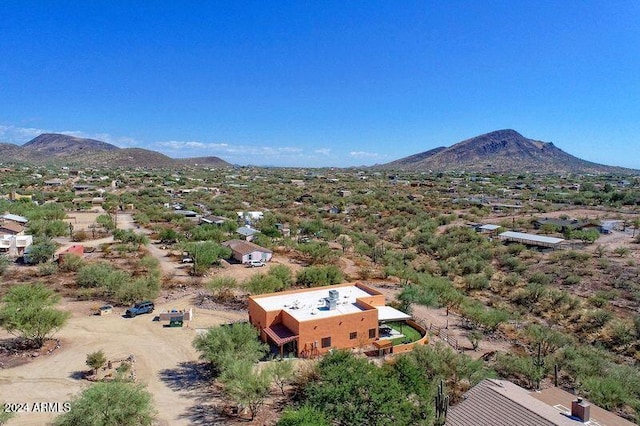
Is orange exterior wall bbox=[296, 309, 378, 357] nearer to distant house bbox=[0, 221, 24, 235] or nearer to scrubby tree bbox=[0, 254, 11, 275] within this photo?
scrubby tree bbox=[0, 254, 11, 275]

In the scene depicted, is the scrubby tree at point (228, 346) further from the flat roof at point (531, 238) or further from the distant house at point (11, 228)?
the flat roof at point (531, 238)

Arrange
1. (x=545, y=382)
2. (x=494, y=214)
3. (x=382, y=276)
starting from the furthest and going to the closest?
1. (x=494, y=214)
2. (x=382, y=276)
3. (x=545, y=382)

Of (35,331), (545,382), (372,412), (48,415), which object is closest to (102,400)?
(48,415)

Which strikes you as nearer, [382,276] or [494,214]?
[382,276]

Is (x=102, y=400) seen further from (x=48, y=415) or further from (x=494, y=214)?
(x=494, y=214)

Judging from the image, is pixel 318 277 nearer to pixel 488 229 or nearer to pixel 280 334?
pixel 280 334

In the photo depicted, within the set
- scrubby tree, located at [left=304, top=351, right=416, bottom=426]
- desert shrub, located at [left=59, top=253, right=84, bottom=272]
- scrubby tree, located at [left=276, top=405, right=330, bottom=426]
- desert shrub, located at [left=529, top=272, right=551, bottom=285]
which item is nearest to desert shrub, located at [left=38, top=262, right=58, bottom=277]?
desert shrub, located at [left=59, top=253, right=84, bottom=272]

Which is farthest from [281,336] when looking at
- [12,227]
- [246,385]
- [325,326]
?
[12,227]

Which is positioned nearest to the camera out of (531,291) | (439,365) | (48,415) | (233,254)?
(48,415)
